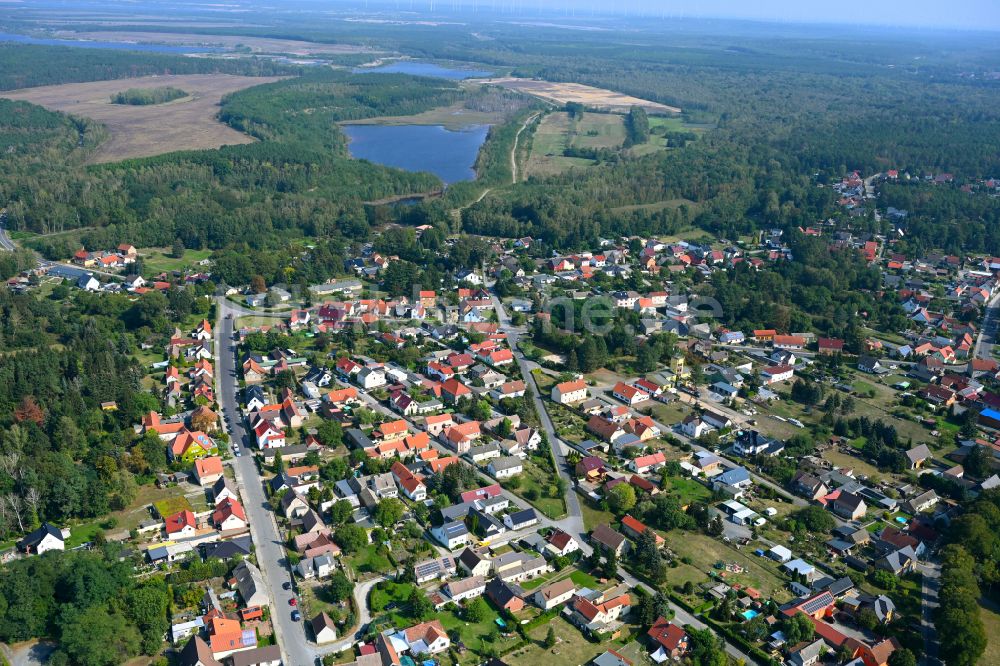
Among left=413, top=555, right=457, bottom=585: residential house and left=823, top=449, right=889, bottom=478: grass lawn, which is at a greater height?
left=413, top=555, right=457, bottom=585: residential house

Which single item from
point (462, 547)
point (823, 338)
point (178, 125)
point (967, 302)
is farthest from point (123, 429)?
point (178, 125)

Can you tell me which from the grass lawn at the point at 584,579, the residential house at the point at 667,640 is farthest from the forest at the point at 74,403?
the residential house at the point at 667,640

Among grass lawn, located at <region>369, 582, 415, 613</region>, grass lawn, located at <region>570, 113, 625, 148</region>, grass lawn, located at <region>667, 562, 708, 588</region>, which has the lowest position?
grass lawn, located at <region>667, 562, 708, 588</region>

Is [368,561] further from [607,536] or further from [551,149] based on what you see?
[551,149]

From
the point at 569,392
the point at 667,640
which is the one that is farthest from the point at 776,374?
the point at 667,640

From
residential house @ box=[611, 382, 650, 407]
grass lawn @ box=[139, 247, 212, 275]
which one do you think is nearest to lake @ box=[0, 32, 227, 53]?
grass lawn @ box=[139, 247, 212, 275]

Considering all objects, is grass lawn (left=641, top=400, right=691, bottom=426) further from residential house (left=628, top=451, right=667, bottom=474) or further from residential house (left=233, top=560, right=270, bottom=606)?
residential house (left=233, top=560, right=270, bottom=606)
